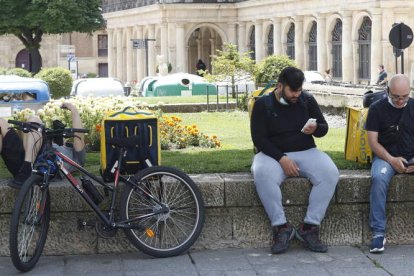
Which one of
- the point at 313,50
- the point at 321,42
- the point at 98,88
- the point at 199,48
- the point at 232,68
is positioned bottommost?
the point at 98,88

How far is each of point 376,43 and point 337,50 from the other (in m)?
6.49

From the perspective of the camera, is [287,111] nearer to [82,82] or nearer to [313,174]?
[313,174]

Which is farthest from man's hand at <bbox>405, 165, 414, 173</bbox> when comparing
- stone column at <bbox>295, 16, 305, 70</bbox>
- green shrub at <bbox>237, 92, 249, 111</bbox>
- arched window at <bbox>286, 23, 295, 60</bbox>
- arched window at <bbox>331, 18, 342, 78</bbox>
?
arched window at <bbox>286, 23, 295, 60</bbox>

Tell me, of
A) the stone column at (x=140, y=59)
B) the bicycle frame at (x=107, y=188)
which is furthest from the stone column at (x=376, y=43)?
the bicycle frame at (x=107, y=188)

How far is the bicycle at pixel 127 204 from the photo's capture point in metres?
8.56

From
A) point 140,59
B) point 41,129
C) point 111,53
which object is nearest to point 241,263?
point 41,129

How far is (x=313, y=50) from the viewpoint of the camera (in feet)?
197

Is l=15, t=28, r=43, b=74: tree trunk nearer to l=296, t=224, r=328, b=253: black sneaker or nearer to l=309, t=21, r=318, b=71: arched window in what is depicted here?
l=309, t=21, r=318, b=71: arched window

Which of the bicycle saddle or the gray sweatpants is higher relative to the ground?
the bicycle saddle

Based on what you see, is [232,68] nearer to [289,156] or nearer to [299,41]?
[289,156]

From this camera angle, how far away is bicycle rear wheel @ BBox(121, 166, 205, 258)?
8844mm

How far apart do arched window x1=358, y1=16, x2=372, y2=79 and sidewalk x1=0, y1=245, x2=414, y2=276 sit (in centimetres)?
4434

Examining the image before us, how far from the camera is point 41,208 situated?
340 inches

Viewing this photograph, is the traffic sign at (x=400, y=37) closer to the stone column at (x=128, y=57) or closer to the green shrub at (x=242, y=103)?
the green shrub at (x=242, y=103)
